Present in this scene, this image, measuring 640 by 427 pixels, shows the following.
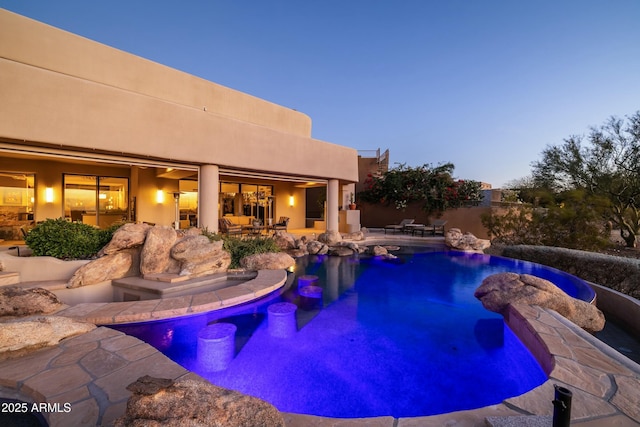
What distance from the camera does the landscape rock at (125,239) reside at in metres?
6.43

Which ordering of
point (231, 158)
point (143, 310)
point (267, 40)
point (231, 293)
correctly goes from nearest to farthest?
point (143, 310)
point (231, 293)
point (231, 158)
point (267, 40)

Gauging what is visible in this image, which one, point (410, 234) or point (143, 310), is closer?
point (143, 310)

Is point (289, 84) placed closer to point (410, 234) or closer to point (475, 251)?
point (410, 234)

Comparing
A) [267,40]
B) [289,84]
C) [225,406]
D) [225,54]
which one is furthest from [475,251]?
[289,84]

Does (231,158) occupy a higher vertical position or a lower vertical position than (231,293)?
higher

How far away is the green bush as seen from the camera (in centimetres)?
643

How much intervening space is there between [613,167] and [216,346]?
1668cm

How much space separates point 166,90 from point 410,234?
14.1m

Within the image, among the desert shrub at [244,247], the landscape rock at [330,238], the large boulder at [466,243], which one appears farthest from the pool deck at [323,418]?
the large boulder at [466,243]

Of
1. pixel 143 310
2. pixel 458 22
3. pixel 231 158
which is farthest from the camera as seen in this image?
pixel 458 22

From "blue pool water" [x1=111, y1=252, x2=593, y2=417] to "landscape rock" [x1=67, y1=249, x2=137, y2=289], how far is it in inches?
95.0

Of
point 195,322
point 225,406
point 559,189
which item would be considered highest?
point 559,189

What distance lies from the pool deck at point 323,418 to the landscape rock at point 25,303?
1.57 metres

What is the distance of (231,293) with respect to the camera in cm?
570
